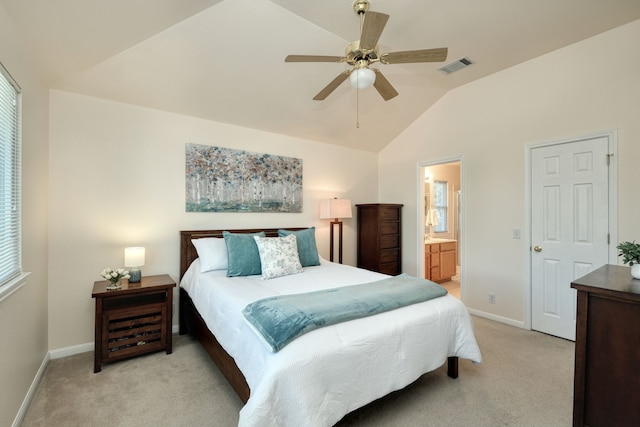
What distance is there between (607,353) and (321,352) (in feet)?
4.95

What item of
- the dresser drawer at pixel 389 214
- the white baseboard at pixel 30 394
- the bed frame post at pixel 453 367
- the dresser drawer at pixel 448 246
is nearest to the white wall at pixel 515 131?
the dresser drawer at pixel 389 214

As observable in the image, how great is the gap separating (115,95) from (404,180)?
13.0 ft

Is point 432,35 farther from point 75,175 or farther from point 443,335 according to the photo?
point 75,175

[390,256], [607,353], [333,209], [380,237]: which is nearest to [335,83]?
[333,209]

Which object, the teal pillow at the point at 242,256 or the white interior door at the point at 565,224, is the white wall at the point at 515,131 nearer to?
the white interior door at the point at 565,224

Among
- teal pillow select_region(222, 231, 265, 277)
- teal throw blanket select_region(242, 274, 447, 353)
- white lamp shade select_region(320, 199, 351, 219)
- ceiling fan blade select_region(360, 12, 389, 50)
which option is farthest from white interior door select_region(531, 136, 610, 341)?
teal pillow select_region(222, 231, 265, 277)

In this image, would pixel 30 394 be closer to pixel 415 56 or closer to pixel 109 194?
pixel 109 194

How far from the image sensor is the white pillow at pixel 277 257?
2.85 metres

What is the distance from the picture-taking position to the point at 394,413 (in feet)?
6.31

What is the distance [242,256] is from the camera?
2.92 metres

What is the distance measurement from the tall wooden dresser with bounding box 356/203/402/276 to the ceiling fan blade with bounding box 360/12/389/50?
9.32 ft

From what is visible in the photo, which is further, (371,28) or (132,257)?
(132,257)

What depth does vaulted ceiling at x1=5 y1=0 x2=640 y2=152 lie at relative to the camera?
2.04m

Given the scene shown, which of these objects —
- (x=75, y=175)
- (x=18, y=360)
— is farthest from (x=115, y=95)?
(x=18, y=360)
